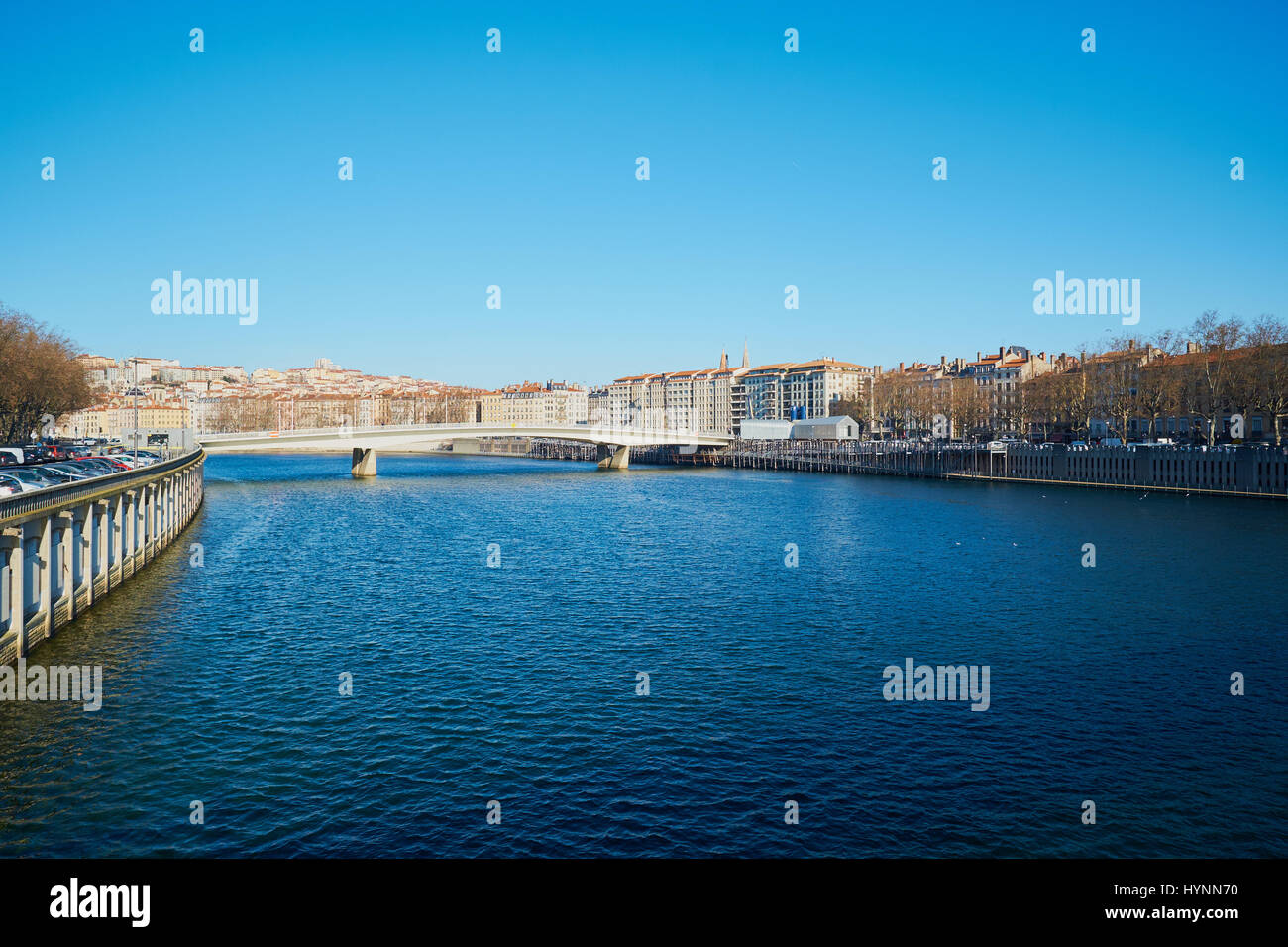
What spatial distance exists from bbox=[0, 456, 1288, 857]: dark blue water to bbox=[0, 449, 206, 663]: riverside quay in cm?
87

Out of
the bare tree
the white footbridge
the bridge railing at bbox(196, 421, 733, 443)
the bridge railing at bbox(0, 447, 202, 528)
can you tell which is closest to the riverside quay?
the bridge railing at bbox(0, 447, 202, 528)

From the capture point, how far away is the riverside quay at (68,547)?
18.0 m

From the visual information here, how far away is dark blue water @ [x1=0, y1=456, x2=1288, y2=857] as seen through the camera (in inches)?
458

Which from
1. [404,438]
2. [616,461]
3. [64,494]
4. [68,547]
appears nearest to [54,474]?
[68,547]

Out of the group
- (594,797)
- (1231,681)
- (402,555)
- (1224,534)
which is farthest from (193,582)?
(1224,534)

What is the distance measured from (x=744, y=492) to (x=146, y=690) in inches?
2166

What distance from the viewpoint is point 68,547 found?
22.6 meters

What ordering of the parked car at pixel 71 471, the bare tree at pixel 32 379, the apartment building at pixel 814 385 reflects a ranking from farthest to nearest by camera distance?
1. the apartment building at pixel 814 385
2. the bare tree at pixel 32 379
3. the parked car at pixel 71 471

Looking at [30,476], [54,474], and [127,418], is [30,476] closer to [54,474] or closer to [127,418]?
[54,474]

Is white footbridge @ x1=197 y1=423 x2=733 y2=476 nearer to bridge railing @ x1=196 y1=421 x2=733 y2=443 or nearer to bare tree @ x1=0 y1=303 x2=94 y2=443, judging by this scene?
bridge railing @ x1=196 y1=421 x2=733 y2=443

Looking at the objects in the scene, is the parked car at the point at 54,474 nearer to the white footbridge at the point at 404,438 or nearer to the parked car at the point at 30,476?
the parked car at the point at 30,476

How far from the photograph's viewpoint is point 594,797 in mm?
12477

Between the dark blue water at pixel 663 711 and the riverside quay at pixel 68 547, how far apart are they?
34.3 inches

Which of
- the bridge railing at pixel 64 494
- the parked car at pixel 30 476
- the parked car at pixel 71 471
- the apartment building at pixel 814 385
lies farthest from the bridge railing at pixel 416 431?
the apartment building at pixel 814 385
